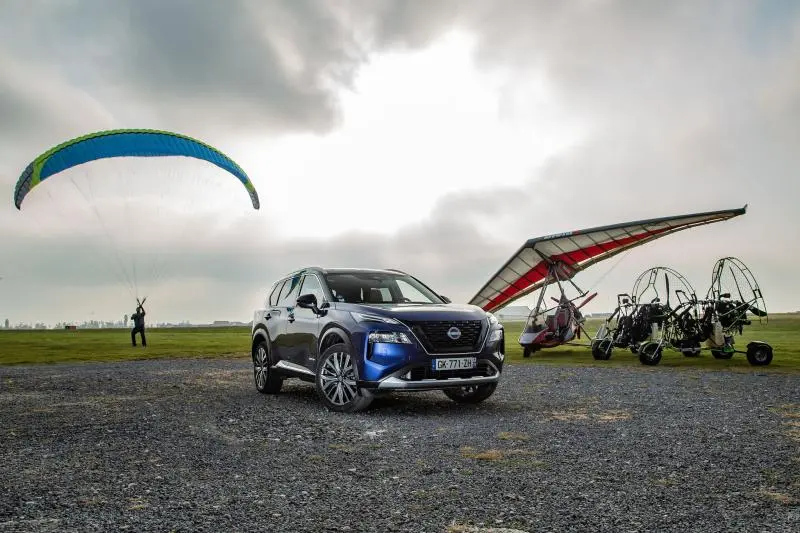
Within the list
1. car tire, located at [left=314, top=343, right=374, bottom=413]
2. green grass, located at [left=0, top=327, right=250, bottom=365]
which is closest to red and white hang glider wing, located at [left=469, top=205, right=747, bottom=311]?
green grass, located at [left=0, top=327, right=250, bottom=365]

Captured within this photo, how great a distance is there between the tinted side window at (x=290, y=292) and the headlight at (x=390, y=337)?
265 centimetres

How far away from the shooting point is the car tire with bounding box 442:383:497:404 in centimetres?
940

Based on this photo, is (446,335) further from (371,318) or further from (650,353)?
(650,353)

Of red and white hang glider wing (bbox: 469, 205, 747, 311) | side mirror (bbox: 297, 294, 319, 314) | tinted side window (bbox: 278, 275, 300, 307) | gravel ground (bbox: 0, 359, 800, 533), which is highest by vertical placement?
red and white hang glider wing (bbox: 469, 205, 747, 311)

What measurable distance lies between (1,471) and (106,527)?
2323mm

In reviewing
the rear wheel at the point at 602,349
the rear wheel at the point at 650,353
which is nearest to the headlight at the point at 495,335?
the rear wheel at the point at 650,353

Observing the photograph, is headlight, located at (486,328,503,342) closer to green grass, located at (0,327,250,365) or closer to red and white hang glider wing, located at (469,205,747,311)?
red and white hang glider wing, located at (469,205,747,311)

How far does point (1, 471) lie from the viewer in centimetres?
541

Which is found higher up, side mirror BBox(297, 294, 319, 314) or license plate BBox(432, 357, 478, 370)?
side mirror BBox(297, 294, 319, 314)

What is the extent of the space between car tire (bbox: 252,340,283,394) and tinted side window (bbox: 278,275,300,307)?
32.6 inches

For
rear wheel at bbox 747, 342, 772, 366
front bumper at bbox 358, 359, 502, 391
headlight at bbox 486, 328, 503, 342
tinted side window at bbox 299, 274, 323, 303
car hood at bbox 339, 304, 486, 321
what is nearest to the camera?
front bumper at bbox 358, 359, 502, 391

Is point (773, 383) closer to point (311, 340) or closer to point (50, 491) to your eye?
point (311, 340)

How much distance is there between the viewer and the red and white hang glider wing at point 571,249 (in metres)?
16.8

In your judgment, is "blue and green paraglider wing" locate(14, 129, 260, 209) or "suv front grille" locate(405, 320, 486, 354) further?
"blue and green paraglider wing" locate(14, 129, 260, 209)
